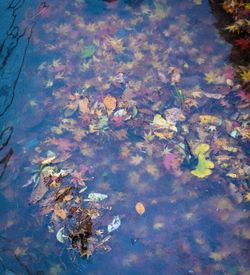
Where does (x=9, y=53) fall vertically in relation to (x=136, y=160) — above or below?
above

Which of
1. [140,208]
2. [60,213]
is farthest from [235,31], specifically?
[60,213]

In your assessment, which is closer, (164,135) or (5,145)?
(164,135)

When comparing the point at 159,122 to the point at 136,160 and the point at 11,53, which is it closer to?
the point at 136,160

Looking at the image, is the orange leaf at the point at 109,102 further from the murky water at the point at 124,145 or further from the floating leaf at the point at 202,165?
the floating leaf at the point at 202,165

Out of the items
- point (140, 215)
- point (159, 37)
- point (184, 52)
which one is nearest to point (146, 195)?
point (140, 215)

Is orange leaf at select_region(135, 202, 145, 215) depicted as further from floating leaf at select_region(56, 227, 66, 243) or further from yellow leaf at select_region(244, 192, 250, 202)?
yellow leaf at select_region(244, 192, 250, 202)

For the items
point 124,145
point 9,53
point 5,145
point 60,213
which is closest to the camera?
point 60,213

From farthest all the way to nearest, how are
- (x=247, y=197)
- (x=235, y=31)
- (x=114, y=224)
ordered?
(x=235, y=31) → (x=114, y=224) → (x=247, y=197)

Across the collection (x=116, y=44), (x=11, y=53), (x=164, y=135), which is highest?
(x=11, y=53)
